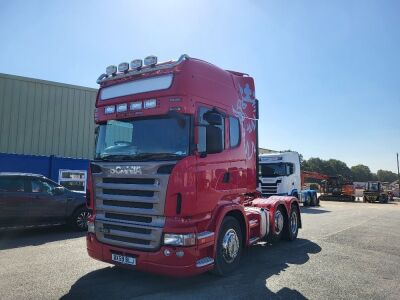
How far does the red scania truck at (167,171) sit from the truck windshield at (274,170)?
1427 centimetres

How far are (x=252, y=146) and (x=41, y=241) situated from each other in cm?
598

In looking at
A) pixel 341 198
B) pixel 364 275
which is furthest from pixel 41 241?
pixel 341 198

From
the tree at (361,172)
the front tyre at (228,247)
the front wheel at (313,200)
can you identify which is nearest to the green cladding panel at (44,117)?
the front tyre at (228,247)

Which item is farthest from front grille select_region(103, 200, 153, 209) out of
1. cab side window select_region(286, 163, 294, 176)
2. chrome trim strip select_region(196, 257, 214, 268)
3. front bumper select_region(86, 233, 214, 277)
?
cab side window select_region(286, 163, 294, 176)

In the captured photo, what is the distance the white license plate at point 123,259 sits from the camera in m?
5.48

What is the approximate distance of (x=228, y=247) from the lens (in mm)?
6238

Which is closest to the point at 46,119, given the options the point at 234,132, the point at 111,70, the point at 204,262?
the point at 111,70

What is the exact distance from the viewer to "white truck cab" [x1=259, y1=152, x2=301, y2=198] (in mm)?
20547

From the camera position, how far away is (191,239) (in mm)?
5277

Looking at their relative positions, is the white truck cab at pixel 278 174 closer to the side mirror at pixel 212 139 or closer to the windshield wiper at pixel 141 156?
the side mirror at pixel 212 139

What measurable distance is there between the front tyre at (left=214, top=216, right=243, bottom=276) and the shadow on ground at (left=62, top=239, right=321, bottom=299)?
0.17 m

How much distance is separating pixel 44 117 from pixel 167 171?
53.1 feet

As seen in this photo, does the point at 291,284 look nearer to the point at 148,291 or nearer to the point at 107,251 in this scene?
the point at 148,291

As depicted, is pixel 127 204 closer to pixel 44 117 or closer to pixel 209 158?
pixel 209 158
